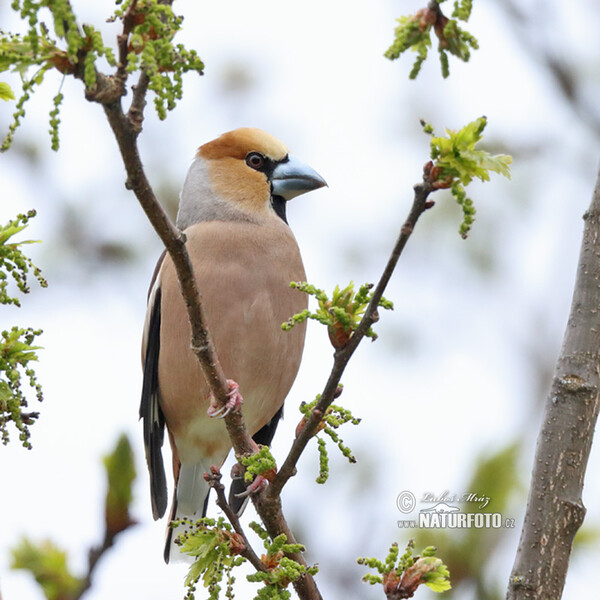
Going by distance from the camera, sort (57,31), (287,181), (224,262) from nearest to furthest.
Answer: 1. (57,31)
2. (224,262)
3. (287,181)

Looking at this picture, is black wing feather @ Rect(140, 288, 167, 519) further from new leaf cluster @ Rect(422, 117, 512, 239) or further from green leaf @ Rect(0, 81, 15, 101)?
new leaf cluster @ Rect(422, 117, 512, 239)

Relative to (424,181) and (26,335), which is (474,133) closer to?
(424,181)

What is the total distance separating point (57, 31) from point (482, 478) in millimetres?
2004

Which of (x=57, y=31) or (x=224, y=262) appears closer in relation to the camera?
(x=57, y=31)

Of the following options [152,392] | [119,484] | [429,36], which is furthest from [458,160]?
[152,392]

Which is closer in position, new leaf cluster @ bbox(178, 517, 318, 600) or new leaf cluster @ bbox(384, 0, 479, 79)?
new leaf cluster @ bbox(384, 0, 479, 79)

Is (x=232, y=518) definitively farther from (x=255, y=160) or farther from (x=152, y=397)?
(x=255, y=160)

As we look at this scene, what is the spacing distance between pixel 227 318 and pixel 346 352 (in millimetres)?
2061

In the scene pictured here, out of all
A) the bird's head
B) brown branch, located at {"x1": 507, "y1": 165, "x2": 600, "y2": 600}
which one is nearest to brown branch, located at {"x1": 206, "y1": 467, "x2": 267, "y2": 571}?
brown branch, located at {"x1": 507, "y1": 165, "x2": 600, "y2": 600}

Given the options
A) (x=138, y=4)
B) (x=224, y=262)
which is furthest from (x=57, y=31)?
(x=224, y=262)

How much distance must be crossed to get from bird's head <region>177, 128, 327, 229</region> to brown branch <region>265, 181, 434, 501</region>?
2.19 m

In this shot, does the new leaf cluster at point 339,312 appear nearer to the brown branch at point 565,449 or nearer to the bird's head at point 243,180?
the brown branch at point 565,449

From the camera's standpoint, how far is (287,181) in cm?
486

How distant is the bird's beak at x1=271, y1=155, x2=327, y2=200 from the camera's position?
4812 millimetres
